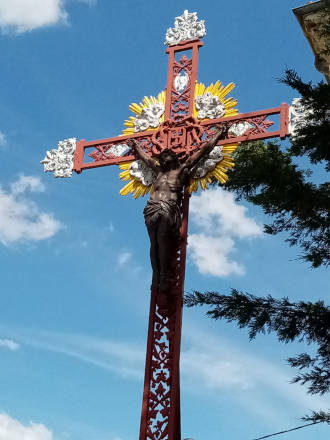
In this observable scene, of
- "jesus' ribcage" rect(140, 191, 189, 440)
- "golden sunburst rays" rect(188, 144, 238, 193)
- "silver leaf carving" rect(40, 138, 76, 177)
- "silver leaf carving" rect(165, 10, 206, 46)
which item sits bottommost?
"jesus' ribcage" rect(140, 191, 189, 440)

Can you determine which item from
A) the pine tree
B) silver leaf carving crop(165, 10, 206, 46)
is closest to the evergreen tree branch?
the pine tree

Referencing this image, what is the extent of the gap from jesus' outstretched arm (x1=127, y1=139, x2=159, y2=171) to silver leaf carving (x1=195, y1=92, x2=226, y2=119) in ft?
1.95

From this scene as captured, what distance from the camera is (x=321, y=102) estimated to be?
690cm

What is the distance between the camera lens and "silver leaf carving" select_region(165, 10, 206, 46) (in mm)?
8680

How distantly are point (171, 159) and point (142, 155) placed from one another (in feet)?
1.20

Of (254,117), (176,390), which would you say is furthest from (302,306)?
(254,117)

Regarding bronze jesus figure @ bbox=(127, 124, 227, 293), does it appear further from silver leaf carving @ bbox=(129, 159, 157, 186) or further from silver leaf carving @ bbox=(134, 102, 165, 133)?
silver leaf carving @ bbox=(134, 102, 165, 133)

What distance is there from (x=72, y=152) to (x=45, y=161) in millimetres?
272

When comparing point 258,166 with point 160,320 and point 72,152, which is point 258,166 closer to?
point 160,320

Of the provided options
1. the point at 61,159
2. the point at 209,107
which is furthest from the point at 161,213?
the point at 61,159

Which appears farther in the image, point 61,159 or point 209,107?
point 61,159

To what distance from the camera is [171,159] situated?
789 centimetres

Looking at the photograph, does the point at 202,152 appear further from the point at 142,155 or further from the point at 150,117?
the point at 150,117

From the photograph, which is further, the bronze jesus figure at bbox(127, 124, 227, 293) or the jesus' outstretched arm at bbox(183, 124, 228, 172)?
the jesus' outstretched arm at bbox(183, 124, 228, 172)
